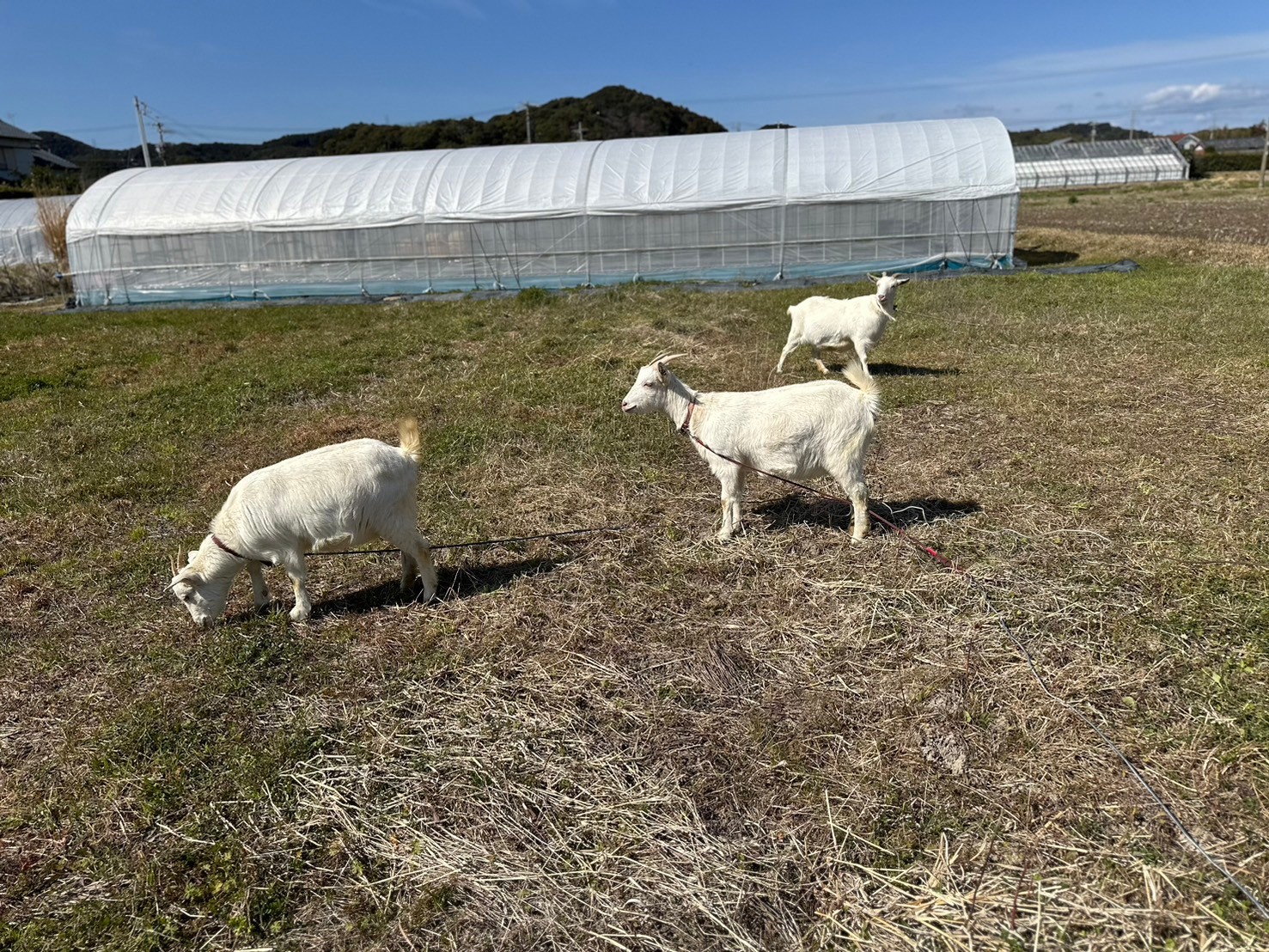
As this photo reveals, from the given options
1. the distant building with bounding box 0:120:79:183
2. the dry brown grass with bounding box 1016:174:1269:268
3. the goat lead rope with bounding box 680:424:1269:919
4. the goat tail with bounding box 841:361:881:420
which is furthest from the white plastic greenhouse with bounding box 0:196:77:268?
A: the distant building with bounding box 0:120:79:183

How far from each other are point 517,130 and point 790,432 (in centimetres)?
8499

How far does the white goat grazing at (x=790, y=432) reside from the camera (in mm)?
7000

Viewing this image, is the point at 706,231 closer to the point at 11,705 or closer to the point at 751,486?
the point at 751,486

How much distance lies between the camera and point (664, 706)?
530 cm

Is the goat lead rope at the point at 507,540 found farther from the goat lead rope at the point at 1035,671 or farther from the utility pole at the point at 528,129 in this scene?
the utility pole at the point at 528,129

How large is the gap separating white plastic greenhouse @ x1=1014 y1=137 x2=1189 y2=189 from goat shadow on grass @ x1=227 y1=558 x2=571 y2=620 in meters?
80.6

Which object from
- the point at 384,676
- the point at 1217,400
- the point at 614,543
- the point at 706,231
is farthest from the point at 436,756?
the point at 706,231

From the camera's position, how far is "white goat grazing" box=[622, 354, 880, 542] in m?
7.00

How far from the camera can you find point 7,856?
4375 millimetres

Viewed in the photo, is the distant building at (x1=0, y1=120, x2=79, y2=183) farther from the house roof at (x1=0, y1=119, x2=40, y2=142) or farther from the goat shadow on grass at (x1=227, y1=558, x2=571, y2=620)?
the goat shadow on grass at (x1=227, y1=558, x2=571, y2=620)

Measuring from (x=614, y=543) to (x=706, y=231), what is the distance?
2045 cm

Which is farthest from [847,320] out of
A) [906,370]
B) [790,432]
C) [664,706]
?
[664,706]

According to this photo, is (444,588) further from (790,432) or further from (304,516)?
(790,432)

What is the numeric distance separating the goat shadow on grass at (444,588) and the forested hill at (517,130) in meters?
64.2
